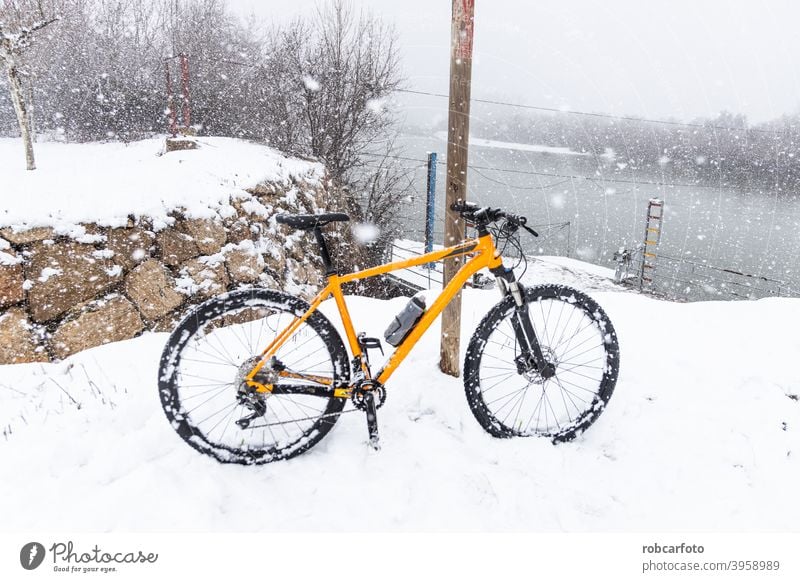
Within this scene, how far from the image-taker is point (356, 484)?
198 cm

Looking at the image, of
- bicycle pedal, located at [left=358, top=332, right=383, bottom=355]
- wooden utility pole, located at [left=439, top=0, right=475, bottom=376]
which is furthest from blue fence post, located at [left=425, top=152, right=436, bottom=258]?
bicycle pedal, located at [left=358, top=332, right=383, bottom=355]

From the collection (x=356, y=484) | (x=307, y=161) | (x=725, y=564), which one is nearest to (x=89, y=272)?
(x=356, y=484)

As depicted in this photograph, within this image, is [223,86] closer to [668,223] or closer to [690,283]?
[690,283]

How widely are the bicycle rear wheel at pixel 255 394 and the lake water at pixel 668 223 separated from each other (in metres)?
15.7

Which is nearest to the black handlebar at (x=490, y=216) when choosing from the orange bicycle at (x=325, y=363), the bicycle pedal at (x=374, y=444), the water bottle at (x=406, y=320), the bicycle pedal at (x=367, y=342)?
the orange bicycle at (x=325, y=363)

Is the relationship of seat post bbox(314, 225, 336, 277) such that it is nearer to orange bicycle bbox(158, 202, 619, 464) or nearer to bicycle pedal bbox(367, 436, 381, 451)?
orange bicycle bbox(158, 202, 619, 464)

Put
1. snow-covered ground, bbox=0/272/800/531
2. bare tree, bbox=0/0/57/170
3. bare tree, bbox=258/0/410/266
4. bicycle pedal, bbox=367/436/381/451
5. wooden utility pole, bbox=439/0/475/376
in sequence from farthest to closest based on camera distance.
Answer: bare tree, bbox=258/0/410/266 → bare tree, bbox=0/0/57/170 → wooden utility pole, bbox=439/0/475/376 → bicycle pedal, bbox=367/436/381/451 → snow-covered ground, bbox=0/272/800/531

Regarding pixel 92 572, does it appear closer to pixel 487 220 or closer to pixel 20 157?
pixel 487 220

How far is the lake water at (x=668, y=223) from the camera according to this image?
36.4 meters

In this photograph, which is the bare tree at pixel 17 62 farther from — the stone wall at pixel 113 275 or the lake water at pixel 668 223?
the lake water at pixel 668 223

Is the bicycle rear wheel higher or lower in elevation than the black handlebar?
lower

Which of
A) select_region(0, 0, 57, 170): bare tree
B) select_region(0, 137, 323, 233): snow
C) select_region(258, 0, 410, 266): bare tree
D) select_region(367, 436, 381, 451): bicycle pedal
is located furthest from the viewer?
select_region(258, 0, 410, 266): bare tree

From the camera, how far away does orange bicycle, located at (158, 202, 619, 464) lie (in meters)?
2.00

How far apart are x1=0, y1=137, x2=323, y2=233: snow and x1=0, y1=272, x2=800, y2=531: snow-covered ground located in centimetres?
314
